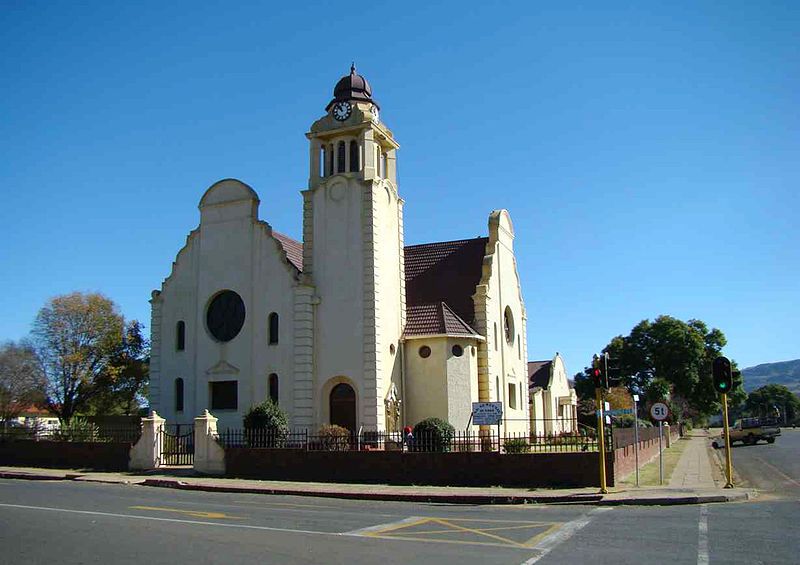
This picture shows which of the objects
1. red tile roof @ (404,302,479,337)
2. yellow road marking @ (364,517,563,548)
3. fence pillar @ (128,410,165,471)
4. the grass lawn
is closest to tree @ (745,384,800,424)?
the grass lawn

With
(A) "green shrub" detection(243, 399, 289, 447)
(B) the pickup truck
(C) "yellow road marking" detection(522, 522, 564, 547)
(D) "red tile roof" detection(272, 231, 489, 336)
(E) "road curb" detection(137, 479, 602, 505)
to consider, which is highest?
(D) "red tile roof" detection(272, 231, 489, 336)

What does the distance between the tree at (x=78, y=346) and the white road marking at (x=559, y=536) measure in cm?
3690

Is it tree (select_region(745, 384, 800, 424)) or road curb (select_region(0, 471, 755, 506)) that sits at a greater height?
road curb (select_region(0, 471, 755, 506))

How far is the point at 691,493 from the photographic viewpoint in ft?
64.6

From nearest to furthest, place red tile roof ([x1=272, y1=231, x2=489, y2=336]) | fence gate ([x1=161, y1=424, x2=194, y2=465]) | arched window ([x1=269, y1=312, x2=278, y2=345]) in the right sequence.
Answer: fence gate ([x1=161, y1=424, x2=194, y2=465]), arched window ([x1=269, y1=312, x2=278, y2=345]), red tile roof ([x1=272, y1=231, x2=489, y2=336])

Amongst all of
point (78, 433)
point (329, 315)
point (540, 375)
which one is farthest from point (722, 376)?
point (540, 375)

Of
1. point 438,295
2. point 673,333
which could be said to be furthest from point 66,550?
point 673,333

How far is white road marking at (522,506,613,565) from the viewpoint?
461 inches

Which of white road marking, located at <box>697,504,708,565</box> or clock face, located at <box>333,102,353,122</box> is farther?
clock face, located at <box>333,102,353,122</box>

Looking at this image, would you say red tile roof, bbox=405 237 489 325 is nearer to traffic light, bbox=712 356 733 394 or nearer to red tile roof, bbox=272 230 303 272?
red tile roof, bbox=272 230 303 272

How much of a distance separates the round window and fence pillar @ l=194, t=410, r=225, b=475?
362 inches

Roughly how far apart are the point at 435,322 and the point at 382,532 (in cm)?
2219

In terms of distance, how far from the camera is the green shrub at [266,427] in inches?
1072

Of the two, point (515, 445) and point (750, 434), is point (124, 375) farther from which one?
point (750, 434)
